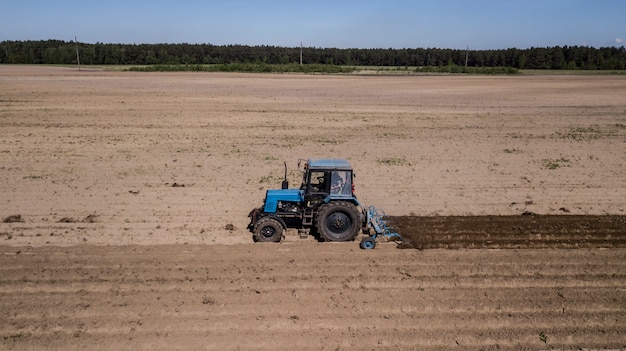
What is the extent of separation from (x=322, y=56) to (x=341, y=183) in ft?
353

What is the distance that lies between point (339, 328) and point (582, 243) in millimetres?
6473

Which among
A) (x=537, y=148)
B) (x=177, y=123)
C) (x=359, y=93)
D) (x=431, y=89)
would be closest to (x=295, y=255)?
(x=537, y=148)

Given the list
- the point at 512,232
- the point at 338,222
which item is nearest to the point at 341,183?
the point at 338,222

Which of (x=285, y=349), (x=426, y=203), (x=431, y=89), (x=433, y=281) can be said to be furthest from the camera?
(x=431, y=89)

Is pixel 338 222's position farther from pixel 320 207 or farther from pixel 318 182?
pixel 318 182

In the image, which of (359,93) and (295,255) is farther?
(359,93)

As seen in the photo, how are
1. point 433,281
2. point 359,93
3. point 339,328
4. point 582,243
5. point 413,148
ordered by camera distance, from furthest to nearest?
point 359,93
point 413,148
point 582,243
point 433,281
point 339,328

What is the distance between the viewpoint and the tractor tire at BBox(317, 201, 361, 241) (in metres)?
10.4

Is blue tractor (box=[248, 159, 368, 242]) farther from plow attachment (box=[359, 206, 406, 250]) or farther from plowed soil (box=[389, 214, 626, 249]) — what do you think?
plowed soil (box=[389, 214, 626, 249])

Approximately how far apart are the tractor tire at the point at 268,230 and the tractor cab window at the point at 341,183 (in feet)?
4.55

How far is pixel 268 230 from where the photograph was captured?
34.7ft

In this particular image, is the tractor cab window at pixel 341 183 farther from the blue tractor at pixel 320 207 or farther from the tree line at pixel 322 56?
the tree line at pixel 322 56

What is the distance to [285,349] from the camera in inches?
272

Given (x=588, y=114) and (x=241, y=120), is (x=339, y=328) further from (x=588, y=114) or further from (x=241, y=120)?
(x=588, y=114)
